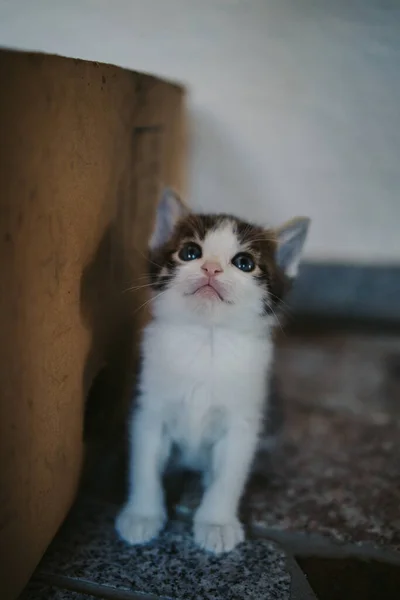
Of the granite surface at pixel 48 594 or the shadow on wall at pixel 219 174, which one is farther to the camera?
the shadow on wall at pixel 219 174

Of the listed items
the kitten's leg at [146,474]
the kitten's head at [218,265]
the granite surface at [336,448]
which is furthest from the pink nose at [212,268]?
the granite surface at [336,448]

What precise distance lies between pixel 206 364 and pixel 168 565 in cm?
29

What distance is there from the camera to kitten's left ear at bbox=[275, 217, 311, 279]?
0.91 m

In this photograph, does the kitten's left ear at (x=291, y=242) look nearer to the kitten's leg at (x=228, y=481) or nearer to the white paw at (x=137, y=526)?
the kitten's leg at (x=228, y=481)

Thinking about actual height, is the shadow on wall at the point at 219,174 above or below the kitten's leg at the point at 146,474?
above

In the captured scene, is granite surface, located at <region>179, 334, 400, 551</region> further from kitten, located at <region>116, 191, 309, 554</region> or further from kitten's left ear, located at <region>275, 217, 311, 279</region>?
kitten's left ear, located at <region>275, 217, 311, 279</region>

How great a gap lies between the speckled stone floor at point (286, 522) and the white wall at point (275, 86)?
16.1 inches

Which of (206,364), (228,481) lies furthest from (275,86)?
(228,481)

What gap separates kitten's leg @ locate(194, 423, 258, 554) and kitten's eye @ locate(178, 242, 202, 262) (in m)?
0.27

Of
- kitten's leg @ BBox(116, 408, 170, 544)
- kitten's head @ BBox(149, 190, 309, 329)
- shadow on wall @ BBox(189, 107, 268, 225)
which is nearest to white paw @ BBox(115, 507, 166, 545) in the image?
kitten's leg @ BBox(116, 408, 170, 544)

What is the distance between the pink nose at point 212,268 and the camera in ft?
2.69

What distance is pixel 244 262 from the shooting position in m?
0.87

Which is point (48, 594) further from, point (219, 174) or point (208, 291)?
point (219, 174)

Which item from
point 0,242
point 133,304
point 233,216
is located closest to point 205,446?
point 133,304
